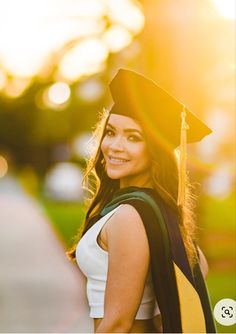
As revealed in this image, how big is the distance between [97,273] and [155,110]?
1.92 feet

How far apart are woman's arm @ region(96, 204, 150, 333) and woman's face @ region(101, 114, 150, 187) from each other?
278 millimetres

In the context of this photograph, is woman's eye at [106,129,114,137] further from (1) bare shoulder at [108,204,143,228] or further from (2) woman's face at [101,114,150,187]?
(1) bare shoulder at [108,204,143,228]

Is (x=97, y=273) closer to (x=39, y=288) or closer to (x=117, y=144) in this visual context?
(x=117, y=144)

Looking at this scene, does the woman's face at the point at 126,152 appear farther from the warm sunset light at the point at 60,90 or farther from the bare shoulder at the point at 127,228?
the warm sunset light at the point at 60,90

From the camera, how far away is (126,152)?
2902mm

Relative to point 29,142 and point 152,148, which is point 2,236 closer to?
point 152,148

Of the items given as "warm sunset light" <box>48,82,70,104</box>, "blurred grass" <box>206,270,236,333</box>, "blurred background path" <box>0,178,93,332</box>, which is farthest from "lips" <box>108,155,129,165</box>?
"warm sunset light" <box>48,82,70,104</box>

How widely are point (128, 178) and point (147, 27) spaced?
20.2 ft

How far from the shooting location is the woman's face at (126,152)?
9.45ft

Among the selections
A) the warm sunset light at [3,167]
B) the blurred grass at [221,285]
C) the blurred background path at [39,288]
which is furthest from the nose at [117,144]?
the warm sunset light at [3,167]

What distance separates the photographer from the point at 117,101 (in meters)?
2.90

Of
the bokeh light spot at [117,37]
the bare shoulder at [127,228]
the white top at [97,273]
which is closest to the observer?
the bare shoulder at [127,228]

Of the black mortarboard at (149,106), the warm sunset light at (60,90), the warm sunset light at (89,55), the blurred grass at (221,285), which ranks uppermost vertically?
the warm sunset light at (60,90)

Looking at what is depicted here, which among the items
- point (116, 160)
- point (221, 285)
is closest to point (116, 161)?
point (116, 160)
